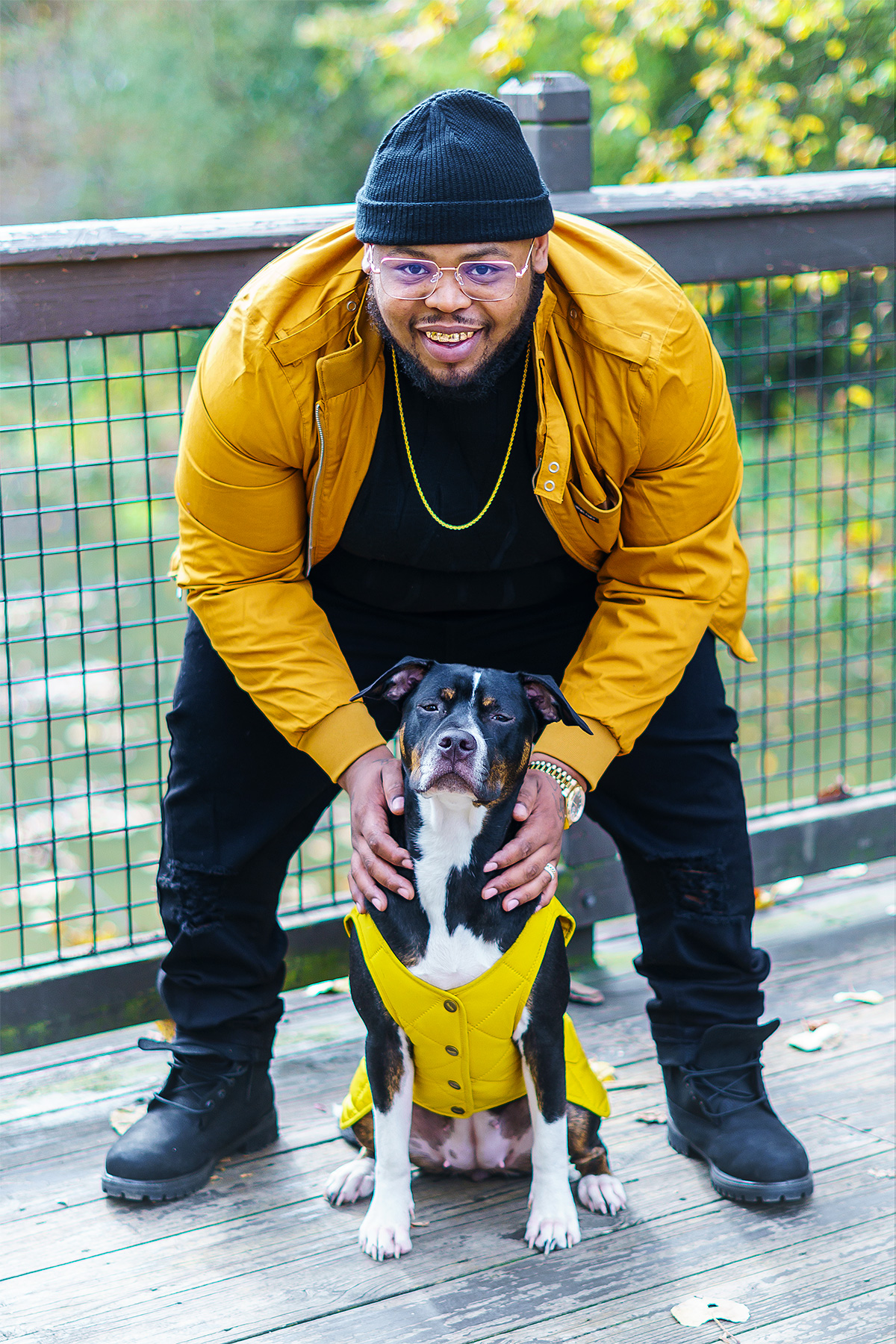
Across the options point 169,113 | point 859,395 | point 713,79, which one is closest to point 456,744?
point 859,395

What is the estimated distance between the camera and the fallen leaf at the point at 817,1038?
3.00 meters

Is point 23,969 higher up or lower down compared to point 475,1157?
higher up

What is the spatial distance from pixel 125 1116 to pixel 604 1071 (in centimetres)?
103

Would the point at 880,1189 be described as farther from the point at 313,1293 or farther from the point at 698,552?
the point at 698,552

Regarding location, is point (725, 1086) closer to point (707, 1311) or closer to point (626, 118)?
point (707, 1311)

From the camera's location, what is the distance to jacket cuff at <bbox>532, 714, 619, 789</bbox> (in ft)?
7.78

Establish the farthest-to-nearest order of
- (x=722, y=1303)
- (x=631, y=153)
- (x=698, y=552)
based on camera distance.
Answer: (x=631, y=153) < (x=698, y=552) < (x=722, y=1303)

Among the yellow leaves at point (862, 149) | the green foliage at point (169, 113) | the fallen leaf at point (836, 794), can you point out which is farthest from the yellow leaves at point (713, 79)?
the green foliage at point (169, 113)

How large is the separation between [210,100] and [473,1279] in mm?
15365

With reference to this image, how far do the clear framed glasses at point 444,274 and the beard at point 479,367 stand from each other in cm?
8

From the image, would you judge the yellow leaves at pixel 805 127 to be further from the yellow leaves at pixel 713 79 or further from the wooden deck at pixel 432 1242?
the wooden deck at pixel 432 1242

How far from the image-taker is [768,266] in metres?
3.24

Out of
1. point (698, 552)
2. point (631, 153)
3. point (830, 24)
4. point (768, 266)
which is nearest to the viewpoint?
point (698, 552)

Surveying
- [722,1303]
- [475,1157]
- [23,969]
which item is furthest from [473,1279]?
[23,969]
